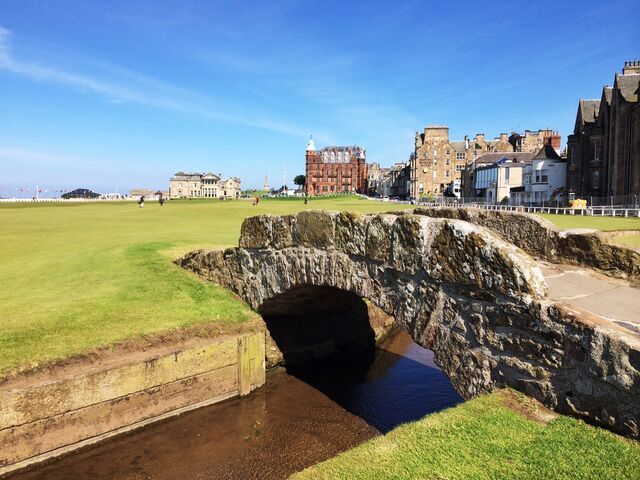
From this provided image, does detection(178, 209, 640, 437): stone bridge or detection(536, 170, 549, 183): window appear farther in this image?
detection(536, 170, 549, 183): window

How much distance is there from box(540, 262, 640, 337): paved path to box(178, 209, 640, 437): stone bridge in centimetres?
42

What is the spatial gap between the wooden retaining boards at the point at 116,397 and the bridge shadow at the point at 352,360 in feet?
7.33

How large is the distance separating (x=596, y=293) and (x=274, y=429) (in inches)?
303

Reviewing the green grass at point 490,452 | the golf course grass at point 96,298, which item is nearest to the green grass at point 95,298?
the golf course grass at point 96,298

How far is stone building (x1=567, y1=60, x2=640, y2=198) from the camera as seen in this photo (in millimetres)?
49219

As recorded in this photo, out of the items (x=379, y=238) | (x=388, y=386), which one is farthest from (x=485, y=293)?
(x=388, y=386)

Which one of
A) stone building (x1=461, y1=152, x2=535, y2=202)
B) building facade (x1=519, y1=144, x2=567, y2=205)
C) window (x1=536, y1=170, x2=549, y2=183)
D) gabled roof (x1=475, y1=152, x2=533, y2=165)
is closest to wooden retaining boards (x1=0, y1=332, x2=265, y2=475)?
building facade (x1=519, y1=144, x2=567, y2=205)

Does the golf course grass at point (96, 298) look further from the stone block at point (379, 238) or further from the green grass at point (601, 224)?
the green grass at point (601, 224)

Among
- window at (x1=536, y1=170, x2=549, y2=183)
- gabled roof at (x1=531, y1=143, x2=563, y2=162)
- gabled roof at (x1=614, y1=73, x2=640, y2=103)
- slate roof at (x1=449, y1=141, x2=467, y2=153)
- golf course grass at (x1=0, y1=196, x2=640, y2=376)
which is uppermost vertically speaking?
slate roof at (x1=449, y1=141, x2=467, y2=153)

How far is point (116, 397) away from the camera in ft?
32.4

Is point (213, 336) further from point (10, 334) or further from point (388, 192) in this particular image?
point (388, 192)

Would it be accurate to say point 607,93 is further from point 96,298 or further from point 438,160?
point 96,298

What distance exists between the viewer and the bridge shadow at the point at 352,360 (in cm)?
1241

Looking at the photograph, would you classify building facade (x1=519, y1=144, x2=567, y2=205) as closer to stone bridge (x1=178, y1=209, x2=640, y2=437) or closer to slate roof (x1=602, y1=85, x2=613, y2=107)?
slate roof (x1=602, y1=85, x2=613, y2=107)
